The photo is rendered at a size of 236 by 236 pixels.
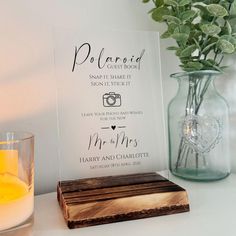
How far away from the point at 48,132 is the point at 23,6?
0.90 feet

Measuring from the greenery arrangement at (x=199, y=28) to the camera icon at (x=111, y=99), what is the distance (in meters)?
0.17

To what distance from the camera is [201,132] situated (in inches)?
24.8

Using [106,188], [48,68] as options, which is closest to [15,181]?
[106,188]

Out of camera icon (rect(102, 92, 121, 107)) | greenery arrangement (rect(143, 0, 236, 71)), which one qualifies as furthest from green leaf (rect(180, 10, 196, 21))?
camera icon (rect(102, 92, 121, 107))

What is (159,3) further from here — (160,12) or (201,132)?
(201,132)

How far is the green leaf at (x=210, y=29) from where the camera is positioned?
55cm

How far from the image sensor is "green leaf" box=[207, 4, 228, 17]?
0.54 metres

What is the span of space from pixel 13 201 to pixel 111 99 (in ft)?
1.00

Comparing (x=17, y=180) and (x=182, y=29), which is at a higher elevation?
(x=182, y=29)

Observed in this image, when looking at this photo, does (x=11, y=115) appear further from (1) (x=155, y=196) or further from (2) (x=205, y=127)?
(2) (x=205, y=127)

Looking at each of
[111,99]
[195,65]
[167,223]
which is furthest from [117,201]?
[195,65]

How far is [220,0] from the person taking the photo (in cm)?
58

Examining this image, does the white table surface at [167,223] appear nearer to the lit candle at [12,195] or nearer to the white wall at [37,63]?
the lit candle at [12,195]

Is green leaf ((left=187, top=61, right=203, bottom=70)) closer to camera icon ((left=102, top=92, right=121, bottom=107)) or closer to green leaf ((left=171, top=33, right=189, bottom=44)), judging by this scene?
green leaf ((left=171, top=33, right=189, bottom=44))
